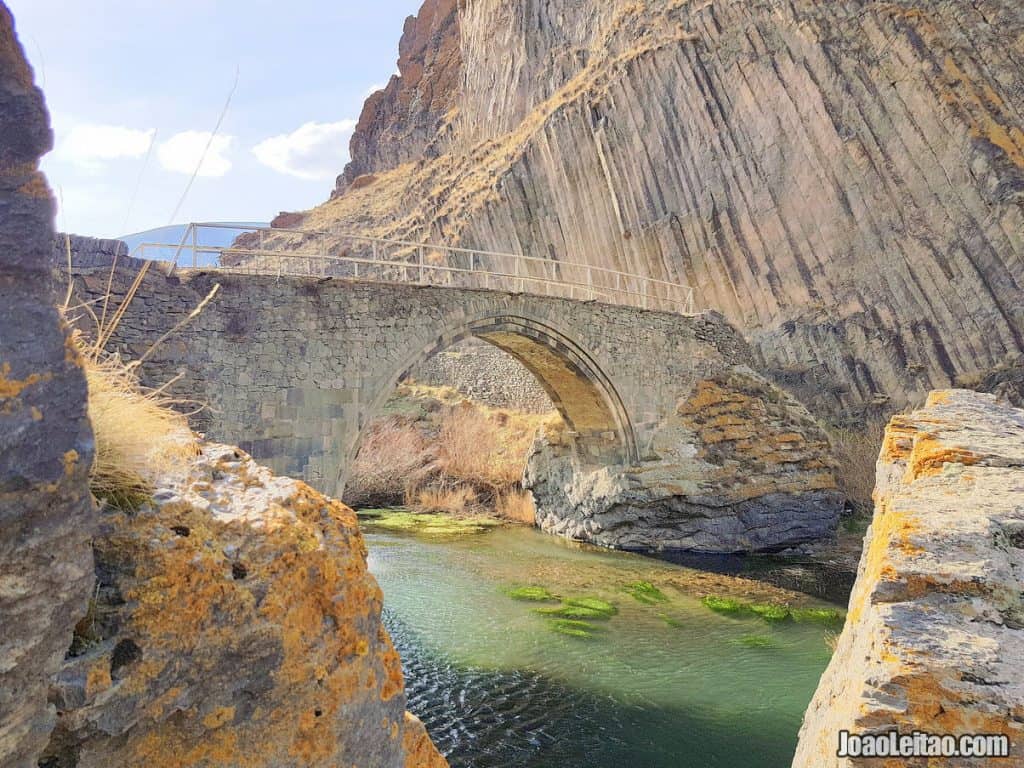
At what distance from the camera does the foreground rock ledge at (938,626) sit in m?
1.45

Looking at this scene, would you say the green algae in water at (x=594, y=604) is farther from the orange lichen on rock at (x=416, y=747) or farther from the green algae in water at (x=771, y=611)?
the orange lichen on rock at (x=416, y=747)

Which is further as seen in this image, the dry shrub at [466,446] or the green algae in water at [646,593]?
the dry shrub at [466,446]

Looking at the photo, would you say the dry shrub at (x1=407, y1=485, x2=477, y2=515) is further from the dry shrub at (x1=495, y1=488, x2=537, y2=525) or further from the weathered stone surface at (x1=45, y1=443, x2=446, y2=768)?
the weathered stone surface at (x1=45, y1=443, x2=446, y2=768)

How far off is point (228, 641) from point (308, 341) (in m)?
8.46

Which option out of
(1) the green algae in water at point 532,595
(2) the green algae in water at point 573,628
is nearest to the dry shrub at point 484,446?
(1) the green algae in water at point 532,595

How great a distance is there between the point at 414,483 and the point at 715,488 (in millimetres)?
8167

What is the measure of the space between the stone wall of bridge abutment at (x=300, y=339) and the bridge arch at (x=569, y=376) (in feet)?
0.15

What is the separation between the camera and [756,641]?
8961mm

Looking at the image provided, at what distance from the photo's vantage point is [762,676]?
7.79 m

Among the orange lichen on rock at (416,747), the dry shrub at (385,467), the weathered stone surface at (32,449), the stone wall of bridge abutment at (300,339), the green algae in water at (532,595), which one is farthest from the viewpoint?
the dry shrub at (385,467)

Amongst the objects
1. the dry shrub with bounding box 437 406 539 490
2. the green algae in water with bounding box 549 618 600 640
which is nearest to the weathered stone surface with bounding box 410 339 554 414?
the dry shrub with bounding box 437 406 539 490

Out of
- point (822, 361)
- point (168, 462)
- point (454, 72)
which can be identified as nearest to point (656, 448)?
point (822, 361)

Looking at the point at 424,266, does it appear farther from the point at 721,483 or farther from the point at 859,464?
the point at 859,464

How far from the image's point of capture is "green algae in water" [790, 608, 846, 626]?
32.4 feet
